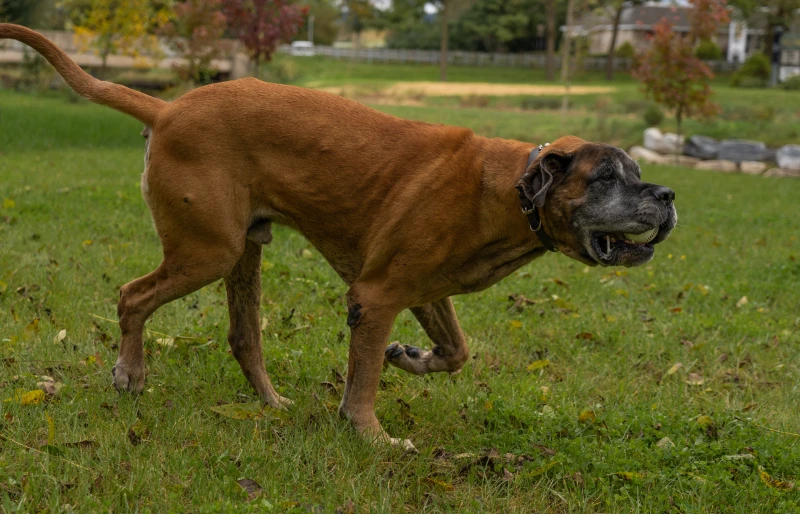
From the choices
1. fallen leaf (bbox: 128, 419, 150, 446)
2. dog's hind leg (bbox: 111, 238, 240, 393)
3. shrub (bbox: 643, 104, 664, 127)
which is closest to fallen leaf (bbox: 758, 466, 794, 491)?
dog's hind leg (bbox: 111, 238, 240, 393)

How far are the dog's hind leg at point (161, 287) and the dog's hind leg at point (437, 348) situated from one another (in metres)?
1.11

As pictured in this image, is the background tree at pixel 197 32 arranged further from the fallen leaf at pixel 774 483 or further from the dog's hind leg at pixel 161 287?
the fallen leaf at pixel 774 483

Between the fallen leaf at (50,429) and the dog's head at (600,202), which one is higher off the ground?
the dog's head at (600,202)

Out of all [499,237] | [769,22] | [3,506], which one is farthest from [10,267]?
[769,22]

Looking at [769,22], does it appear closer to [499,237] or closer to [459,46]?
[459,46]

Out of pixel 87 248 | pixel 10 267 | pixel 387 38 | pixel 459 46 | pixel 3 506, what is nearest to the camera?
pixel 3 506

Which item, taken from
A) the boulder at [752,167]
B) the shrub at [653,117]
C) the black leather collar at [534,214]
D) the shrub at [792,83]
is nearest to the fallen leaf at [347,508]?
the black leather collar at [534,214]

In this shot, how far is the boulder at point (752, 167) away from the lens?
20.3m

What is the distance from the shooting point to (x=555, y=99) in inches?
1439

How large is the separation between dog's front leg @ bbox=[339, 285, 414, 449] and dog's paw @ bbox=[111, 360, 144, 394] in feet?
3.89

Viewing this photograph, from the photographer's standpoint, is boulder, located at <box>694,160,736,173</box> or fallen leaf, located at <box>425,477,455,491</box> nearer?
fallen leaf, located at <box>425,477,455,491</box>

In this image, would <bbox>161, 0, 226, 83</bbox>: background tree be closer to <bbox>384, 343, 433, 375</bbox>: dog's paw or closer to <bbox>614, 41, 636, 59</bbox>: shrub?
<bbox>384, 343, 433, 375</bbox>: dog's paw

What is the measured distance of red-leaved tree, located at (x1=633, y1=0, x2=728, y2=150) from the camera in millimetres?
20125

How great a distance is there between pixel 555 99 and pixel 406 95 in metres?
7.49
